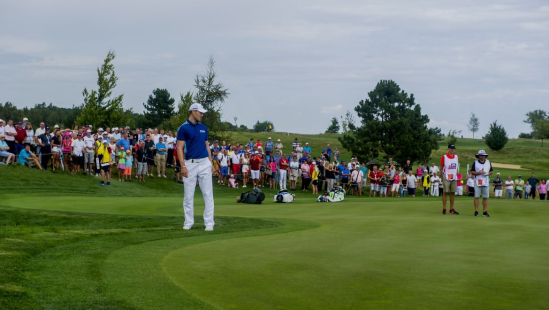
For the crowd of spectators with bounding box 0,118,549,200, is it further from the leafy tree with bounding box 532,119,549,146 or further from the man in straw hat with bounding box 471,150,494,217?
the leafy tree with bounding box 532,119,549,146

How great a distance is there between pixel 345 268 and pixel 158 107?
10752 cm

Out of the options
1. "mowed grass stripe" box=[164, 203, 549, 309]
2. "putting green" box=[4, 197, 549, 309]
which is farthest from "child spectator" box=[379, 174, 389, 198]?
"mowed grass stripe" box=[164, 203, 549, 309]

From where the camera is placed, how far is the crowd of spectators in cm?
3262

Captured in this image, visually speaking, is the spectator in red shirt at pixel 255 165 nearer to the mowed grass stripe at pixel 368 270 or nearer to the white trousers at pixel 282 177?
the white trousers at pixel 282 177

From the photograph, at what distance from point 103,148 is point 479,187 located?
1918 cm

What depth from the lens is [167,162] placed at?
41250 millimetres

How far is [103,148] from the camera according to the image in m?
32.4

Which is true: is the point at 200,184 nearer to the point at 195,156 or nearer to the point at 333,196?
the point at 195,156

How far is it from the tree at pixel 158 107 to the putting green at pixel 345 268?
333 feet

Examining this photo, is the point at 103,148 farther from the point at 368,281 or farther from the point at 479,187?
the point at 368,281

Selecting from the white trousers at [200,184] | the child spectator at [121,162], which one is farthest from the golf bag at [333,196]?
the white trousers at [200,184]

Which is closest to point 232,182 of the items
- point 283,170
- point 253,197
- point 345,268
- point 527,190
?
point 283,170

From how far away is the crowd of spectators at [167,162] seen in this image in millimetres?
32625

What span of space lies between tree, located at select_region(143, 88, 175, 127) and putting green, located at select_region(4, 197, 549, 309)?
102 meters
